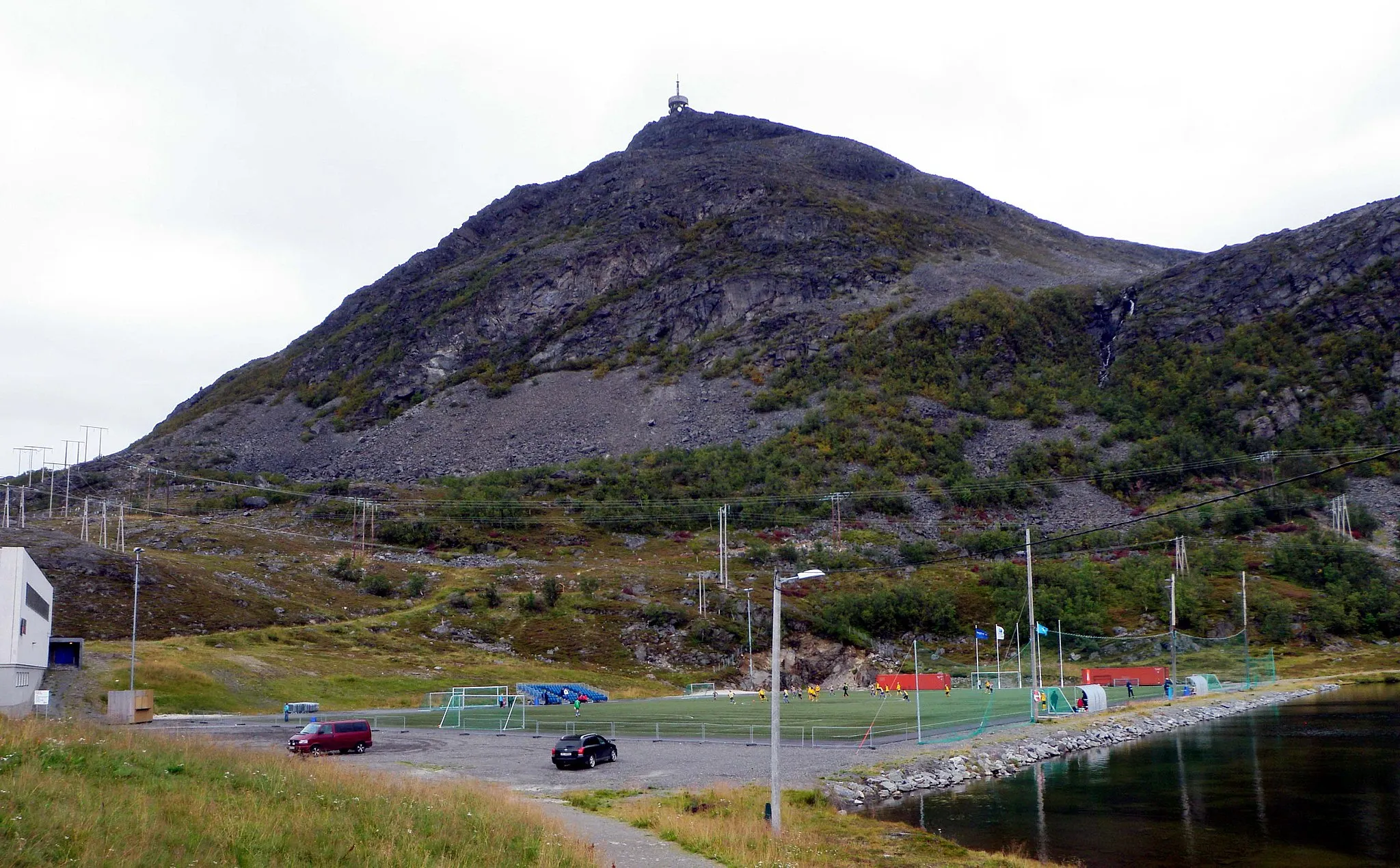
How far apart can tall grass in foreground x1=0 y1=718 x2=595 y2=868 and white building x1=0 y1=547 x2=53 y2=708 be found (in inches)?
1173

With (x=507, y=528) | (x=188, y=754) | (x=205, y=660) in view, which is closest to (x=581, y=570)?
(x=507, y=528)

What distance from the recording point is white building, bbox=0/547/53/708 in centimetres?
4491

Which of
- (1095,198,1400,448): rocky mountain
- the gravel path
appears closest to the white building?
the gravel path

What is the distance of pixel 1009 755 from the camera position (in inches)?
1564

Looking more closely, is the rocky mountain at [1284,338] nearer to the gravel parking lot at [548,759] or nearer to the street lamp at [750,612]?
the street lamp at [750,612]

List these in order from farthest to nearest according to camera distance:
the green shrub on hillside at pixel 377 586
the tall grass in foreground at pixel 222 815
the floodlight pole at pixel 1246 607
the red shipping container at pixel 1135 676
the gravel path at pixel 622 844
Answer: the green shrub on hillside at pixel 377 586, the floodlight pole at pixel 1246 607, the red shipping container at pixel 1135 676, the gravel path at pixel 622 844, the tall grass in foreground at pixel 222 815

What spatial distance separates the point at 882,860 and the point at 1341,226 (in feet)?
679

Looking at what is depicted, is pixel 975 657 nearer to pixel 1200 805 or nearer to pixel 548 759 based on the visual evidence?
pixel 1200 805

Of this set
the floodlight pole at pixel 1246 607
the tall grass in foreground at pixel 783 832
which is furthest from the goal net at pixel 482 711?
the floodlight pole at pixel 1246 607

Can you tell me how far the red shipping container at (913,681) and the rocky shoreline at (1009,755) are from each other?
1481 cm

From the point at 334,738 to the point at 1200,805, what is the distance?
29.1 metres

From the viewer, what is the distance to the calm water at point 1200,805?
25469 mm

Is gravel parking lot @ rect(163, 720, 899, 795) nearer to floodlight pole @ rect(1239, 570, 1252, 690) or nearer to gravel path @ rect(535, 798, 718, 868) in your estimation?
gravel path @ rect(535, 798, 718, 868)

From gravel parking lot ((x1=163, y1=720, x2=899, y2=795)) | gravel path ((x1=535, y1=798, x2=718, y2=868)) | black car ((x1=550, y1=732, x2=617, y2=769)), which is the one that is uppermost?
gravel path ((x1=535, y1=798, x2=718, y2=868))
